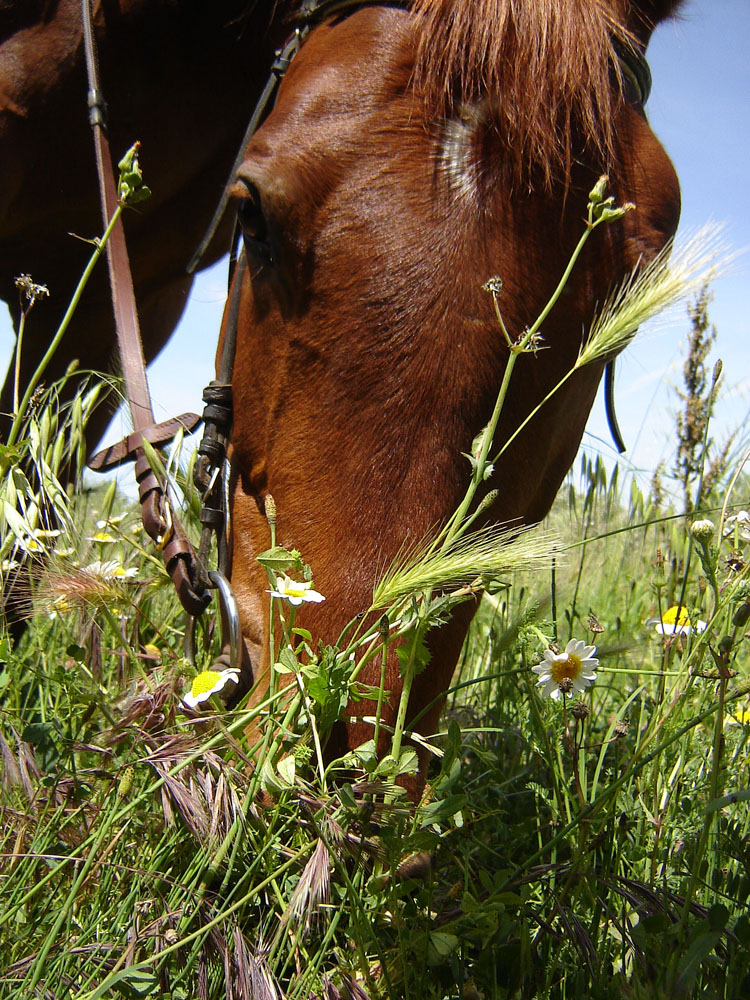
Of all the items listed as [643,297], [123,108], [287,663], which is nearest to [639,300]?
[643,297]

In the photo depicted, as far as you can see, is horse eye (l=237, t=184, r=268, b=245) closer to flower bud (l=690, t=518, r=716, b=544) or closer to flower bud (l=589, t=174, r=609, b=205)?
flower bud (l=589, t=174, r=609, b=205)

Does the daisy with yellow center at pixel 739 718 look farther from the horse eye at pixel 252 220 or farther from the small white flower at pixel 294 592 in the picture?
the horse eye at pixel 252 220

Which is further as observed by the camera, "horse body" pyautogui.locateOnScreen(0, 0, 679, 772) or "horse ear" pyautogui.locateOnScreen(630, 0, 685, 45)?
"horse ear" pyautogui.locateOnScreen(630, 0, 685, 45)

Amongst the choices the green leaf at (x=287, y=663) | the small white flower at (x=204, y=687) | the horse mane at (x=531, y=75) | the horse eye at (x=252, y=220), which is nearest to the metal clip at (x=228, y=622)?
the small white flower at (x=204, y=687)

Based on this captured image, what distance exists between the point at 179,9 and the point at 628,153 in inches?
62.9

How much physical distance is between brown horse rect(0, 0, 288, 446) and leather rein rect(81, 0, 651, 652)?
0.23m

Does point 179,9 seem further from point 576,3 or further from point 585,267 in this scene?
point 585,267

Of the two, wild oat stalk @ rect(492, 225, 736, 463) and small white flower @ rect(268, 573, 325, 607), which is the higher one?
wild oat stalk @ rect(492, 225, 736, 463)

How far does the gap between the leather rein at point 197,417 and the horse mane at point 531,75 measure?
0.23 m

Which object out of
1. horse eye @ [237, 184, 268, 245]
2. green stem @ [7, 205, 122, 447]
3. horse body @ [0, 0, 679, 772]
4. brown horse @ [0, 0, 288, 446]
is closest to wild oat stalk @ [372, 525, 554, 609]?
horse body @ [0, 0, 679, 772]

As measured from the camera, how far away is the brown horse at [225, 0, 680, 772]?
1.39 m

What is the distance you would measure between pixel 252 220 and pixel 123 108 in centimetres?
114

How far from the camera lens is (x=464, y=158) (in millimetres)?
1471

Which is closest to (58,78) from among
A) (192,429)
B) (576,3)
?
(192,429)
